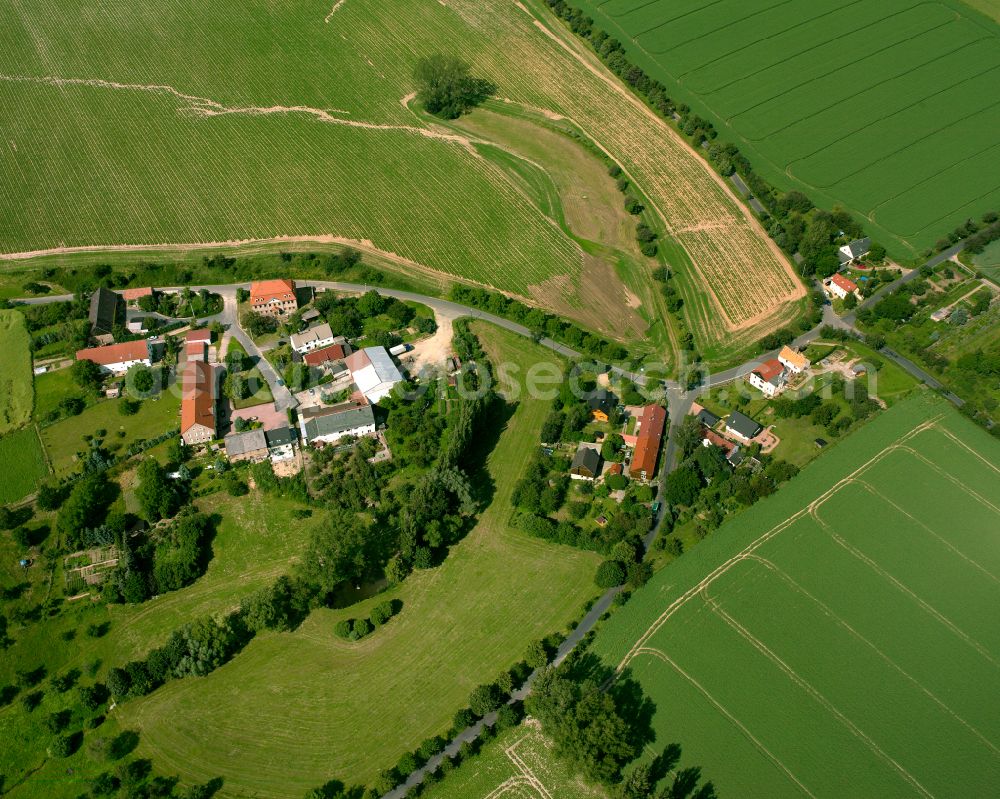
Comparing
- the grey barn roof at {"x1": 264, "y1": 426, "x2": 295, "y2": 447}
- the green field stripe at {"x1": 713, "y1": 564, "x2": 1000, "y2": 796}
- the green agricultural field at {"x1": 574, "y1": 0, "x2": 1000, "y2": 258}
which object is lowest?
the green field stripe at {"x1": 713, "y1": 564, "x2": 1000, "y2": 796}

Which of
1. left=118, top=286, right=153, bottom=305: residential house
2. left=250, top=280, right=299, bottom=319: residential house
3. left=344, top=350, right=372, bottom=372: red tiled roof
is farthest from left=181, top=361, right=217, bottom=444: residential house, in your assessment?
left=344, top=350, right=372, bottom=372: red tiled roof

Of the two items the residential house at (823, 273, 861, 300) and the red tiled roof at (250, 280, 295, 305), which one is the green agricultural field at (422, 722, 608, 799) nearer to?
the red tiled roof at (250, 280, 295, 305)

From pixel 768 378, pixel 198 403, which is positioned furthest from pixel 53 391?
pixel 768 378

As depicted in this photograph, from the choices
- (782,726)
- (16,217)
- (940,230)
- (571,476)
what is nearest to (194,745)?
(571,476)

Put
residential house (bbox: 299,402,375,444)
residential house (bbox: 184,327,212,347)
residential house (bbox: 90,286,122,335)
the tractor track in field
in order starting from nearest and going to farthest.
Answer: residential house (bbox: 299,402,375,444) → residential house (bbox: 184,327,212,347) → residential house (bbox: 90,286,122,335) → the tractor track in field

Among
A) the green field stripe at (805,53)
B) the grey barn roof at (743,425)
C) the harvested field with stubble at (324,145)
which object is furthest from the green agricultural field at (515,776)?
the green field stripe at (805,53)

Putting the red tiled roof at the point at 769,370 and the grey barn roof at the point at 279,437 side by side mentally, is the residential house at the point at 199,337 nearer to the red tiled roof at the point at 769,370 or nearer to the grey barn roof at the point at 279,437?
the grey barn roof at the point at 279,437

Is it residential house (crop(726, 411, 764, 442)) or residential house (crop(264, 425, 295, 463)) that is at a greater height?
residential house (crop(726, 411, 764, 442))
